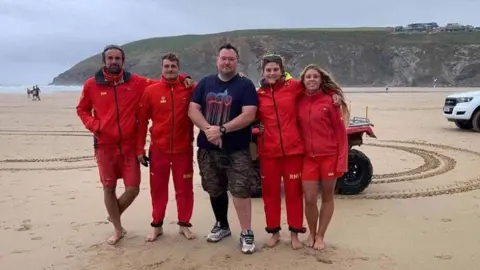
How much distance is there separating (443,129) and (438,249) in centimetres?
1111

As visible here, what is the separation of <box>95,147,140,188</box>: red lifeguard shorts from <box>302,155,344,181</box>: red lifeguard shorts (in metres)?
1.62

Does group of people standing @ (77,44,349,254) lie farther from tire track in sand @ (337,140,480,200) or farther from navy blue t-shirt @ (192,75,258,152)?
tire track in sand @ (337,140,480,200)

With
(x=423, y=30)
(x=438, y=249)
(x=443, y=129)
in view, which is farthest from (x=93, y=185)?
(x=423, y=30)

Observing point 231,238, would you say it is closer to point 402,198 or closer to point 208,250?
point 208,250

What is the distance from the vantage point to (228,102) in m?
4.77

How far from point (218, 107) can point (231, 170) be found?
1.94 ft

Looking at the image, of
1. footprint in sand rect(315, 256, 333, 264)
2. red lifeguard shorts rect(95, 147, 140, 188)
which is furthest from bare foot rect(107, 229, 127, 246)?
footprint in sand rect(315, 256, 333, 264)

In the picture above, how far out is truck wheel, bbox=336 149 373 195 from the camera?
7.00 metres

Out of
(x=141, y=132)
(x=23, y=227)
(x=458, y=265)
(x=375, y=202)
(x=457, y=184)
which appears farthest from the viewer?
(x=457, y=184)

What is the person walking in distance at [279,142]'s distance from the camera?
480cm

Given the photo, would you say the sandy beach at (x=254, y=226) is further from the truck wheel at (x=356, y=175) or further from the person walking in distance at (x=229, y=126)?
the person walking in distance at (x=229, y=126)

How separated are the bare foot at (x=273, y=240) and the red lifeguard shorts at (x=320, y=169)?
2.09 feet

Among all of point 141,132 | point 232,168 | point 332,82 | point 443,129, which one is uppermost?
point 332,82

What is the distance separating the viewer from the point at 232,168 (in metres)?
4.85
